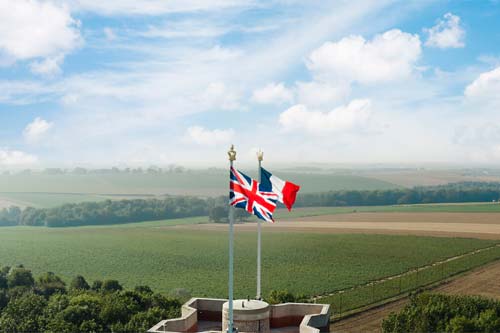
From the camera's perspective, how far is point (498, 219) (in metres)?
88.8

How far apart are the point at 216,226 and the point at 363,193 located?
150 ft

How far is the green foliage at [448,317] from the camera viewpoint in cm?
2478

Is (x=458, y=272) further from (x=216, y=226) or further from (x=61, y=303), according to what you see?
(x=216, y=226)

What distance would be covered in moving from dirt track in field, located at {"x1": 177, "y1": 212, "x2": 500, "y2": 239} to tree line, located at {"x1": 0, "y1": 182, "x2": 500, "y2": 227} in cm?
1146

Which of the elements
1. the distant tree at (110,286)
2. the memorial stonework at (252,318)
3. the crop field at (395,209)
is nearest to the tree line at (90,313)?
the memorial stonework at (252,318)

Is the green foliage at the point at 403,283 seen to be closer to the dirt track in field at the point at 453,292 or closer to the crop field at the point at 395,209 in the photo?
the dirt track in field at the point at 453,292

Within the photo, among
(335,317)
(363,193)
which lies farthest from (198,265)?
(363,193)

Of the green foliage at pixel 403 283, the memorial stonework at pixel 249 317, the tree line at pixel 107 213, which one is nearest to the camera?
the memorial stonework at pixel 249 317

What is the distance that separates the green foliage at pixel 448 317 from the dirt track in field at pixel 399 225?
47.4 m

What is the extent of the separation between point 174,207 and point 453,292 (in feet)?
249

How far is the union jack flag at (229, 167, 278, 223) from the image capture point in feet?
53.5

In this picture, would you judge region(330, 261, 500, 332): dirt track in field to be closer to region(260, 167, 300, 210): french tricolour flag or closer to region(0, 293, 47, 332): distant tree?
region(0, 293, 47, 332): distant tree

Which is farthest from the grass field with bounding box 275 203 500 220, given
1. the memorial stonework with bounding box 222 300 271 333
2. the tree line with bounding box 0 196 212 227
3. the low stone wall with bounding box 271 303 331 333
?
the memorial stonework with bounding box 222 300 271 333

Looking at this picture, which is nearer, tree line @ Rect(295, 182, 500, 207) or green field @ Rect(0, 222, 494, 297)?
green field @ Rect(0, 222, 494, 297)
